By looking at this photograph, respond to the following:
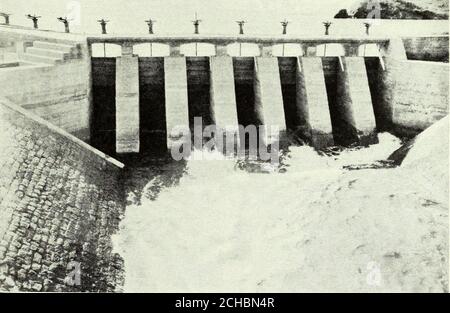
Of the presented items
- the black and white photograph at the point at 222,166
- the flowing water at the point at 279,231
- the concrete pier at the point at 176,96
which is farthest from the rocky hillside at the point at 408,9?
the flowing water at the point at 279,231

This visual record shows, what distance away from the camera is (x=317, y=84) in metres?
24.3

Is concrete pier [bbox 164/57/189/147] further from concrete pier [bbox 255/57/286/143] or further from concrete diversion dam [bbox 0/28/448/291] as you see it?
concrete pier [bbox 255/57/286/143]

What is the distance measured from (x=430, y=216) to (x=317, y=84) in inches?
432

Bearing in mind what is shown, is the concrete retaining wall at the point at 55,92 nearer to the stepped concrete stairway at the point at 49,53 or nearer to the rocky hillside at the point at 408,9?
the stepped concrete stairway at the point at 49,53

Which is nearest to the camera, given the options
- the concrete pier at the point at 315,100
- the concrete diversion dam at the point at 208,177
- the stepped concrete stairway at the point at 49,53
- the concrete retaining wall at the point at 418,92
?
the concrete diversion dam at the point at 208,177

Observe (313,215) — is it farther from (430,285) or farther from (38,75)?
(38,75)

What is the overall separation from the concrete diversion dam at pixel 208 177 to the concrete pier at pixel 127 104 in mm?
64

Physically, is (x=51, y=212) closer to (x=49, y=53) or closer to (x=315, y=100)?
(x=49, y=53)

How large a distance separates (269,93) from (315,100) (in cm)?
238

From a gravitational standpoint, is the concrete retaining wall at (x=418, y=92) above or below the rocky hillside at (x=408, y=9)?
below

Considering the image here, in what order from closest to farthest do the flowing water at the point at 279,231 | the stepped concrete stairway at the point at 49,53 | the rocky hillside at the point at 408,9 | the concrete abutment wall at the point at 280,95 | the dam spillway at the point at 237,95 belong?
the flowing water at the point at 279,231, the stepped concrete stairway at the point at 49,53, the dam spillway at the point at 237,95, the concrete abutment wall at the point at 280,95, the rocky hillside at the point at 408,9

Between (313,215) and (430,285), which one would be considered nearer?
(430,285)

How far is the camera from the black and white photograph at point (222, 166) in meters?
13.1
